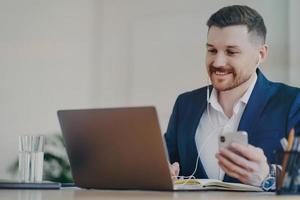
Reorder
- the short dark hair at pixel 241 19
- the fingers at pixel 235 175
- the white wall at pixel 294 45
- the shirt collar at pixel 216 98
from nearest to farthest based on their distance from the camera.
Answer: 1. the fingers at pixel 235 175
2. the shirt collar at pixel 216 98
3. the short dark hair at pixel 241 19
4. the white wall at pixel 294 45

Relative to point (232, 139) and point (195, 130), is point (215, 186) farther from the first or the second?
point (195, 130)

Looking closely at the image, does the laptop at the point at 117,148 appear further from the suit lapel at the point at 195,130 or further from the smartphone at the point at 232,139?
the suit lapel at the point at 195,130

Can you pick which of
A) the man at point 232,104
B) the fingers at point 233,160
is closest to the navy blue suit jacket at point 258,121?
the man at point 232,104

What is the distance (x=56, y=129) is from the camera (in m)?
3.08

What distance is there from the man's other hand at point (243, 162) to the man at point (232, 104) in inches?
20.0

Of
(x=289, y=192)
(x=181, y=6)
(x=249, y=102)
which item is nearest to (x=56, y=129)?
(x=181, y=6)

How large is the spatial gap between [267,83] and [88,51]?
1117 mm

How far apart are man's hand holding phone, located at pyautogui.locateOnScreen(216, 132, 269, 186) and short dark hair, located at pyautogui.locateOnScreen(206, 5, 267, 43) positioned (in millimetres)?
1029

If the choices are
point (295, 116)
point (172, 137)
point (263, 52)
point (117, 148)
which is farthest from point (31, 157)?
point (263, 52)

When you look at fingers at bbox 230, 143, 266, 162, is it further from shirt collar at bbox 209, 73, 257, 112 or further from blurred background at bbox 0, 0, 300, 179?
blurred background at bbox 0, 0, 300, 179

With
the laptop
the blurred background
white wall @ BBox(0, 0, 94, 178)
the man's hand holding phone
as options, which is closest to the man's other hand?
the man's hand holding phone

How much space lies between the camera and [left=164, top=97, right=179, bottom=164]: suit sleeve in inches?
92.7

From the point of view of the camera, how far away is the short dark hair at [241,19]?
2.46 metres

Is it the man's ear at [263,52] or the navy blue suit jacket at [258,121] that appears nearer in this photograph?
the navy blue suit jacket at [258,121]
